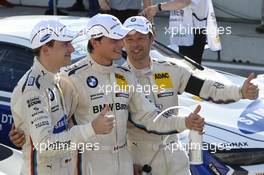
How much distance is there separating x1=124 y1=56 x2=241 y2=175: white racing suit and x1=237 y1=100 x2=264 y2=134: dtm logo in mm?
614

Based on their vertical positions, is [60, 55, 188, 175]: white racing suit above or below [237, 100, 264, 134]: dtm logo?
above

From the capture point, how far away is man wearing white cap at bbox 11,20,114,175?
3.08m

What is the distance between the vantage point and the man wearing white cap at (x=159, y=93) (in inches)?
144

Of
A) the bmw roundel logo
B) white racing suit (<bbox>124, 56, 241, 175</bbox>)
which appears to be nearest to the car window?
white racing suit (<bbox>124, 56, 241, 175</bbox>)

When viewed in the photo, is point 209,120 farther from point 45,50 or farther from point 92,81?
point 45,50

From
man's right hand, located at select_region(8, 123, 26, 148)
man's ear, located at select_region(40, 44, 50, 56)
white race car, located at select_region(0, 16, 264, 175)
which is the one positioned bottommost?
white race car, located at select_region(0, 16, 264, 175)

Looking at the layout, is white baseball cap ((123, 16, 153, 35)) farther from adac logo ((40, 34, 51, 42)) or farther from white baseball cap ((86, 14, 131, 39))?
adac logo ((40, 34, 51, 42))

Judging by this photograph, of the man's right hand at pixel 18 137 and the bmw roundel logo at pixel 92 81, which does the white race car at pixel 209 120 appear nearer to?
the man's right hand at pixel 18 137

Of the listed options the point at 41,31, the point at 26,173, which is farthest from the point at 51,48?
the point at 26,173

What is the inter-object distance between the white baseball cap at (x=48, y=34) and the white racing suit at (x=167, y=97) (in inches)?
22.2

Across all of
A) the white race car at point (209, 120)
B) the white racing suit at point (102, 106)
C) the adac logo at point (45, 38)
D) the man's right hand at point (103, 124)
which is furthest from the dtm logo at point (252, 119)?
the adac logo at point (45, 38)

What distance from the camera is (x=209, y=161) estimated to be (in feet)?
13.7

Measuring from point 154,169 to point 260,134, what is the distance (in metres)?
0.94

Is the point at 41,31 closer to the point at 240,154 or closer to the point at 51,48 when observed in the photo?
the point at 51,48
